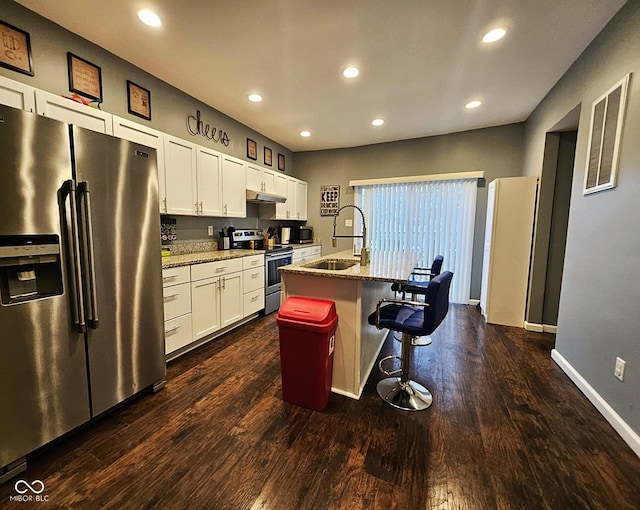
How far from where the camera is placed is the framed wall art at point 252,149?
13.7 feet

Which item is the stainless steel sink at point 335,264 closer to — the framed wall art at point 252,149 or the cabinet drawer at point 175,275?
the cabinet drawer at point 175,275

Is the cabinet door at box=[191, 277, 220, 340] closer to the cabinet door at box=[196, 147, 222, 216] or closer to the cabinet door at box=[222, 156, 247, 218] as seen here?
the cabinet door at box=[196, 147, 222, 216]

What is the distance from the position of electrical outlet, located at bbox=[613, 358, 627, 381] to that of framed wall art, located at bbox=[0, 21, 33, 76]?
14.6 feet

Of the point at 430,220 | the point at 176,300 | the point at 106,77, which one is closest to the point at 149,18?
the point at 106,77

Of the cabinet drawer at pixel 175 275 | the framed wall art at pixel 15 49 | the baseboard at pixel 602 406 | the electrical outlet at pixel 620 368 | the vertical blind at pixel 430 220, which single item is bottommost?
the baseboard at pixel 602 406

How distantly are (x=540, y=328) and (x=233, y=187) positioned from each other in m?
4.24

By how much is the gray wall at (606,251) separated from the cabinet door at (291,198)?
3656 mm

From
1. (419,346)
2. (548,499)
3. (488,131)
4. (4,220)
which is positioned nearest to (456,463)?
(548,499)

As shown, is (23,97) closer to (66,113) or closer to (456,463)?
(66,113)

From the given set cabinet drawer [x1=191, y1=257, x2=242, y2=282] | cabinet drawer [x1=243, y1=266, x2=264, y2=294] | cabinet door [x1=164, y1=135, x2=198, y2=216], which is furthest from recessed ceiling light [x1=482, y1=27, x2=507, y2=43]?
cabinet drawer [x1=243, y1=266, x2=264, y2=294]

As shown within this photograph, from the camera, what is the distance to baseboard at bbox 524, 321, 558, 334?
324 centimetres

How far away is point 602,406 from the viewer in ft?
6.03

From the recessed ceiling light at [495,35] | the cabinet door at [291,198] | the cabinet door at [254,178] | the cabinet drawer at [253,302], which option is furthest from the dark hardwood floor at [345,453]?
the cabinet door at [291,198]

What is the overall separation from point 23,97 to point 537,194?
469cm
